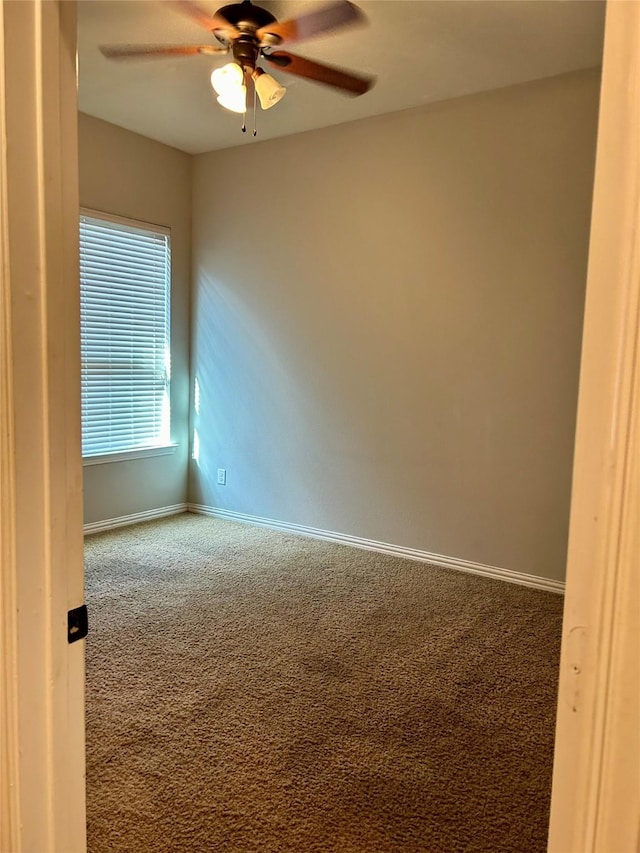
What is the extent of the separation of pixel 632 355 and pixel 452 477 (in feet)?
11.0

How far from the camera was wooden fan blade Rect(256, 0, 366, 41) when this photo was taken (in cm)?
225

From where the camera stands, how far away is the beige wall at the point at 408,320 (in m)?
3.43

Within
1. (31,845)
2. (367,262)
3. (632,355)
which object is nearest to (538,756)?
(31,845)

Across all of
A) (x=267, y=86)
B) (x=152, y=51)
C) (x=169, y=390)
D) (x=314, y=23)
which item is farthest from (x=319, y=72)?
(x=169, y=390)

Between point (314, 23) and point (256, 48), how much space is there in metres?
0.37

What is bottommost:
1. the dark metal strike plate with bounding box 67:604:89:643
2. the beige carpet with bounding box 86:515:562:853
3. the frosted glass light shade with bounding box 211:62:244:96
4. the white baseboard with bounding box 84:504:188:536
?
the beige carpet with bounding box 86:515:562:853

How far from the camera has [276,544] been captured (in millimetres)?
4285

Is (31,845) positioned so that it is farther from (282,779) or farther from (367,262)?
(367,262)

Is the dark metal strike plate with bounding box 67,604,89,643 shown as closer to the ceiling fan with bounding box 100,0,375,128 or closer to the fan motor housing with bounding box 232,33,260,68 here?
the ceiling fan with bounding box 100,0,375,128

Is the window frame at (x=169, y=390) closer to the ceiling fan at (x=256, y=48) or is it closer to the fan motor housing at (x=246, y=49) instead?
the ceiling fan at (x=256, y=48)

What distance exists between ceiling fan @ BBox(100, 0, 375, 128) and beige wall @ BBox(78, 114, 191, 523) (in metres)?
1.65

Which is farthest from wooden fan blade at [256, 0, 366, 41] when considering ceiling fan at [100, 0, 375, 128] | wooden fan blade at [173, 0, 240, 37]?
wooden fan blade at [173, 0, 240, 37]

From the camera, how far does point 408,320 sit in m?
3.92

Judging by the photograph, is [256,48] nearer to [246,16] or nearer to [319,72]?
[246,16]
